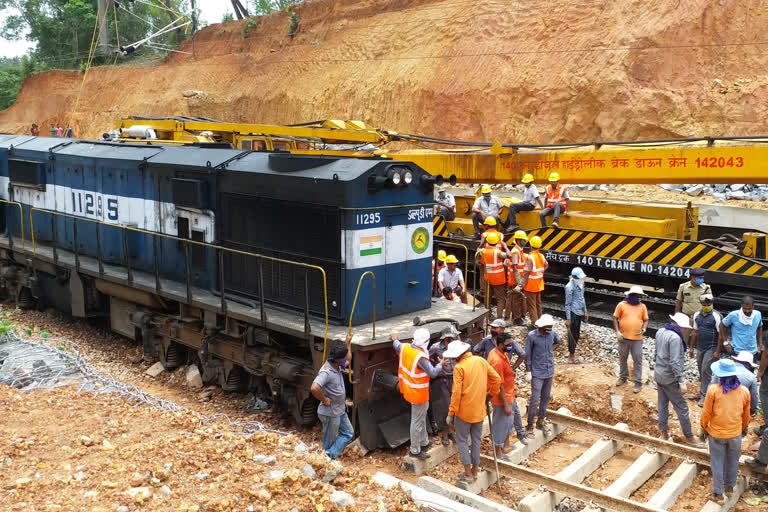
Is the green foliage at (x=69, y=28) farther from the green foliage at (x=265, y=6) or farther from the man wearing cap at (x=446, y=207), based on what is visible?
the man wearing cap at (x=446, y=207)

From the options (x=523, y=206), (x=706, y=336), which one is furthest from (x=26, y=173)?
(x=706, y=336)

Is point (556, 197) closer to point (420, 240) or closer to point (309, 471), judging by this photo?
point (420, 240)

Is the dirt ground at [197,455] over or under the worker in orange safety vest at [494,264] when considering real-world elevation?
under

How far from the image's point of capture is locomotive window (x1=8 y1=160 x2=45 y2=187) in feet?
42.1

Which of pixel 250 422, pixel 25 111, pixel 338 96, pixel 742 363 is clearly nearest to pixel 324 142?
pixel 250 422

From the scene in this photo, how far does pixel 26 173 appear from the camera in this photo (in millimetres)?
13086

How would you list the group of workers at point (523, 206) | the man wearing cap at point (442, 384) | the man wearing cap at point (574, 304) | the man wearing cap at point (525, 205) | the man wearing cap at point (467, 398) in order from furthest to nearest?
the man wearing cap at point (525, 205) → the group of workers at point (523, 206) → the man wearing cap at point (574, 304) → the man wearing cap at point (442, 384) → the man wearing cap at point (467, 398)

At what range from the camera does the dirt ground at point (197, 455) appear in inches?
213

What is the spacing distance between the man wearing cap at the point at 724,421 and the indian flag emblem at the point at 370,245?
3.77 meters

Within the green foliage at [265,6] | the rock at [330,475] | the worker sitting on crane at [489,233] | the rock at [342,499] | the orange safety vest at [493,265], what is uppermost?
the green foliage at [265,6]

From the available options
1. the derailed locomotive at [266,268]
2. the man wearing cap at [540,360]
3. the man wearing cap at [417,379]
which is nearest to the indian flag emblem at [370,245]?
the derailed locomotive at [266,268]

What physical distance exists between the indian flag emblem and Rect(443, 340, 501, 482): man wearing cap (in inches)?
68.1

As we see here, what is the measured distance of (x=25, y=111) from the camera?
1866 inches

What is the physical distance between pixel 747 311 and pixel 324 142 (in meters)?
9.56
